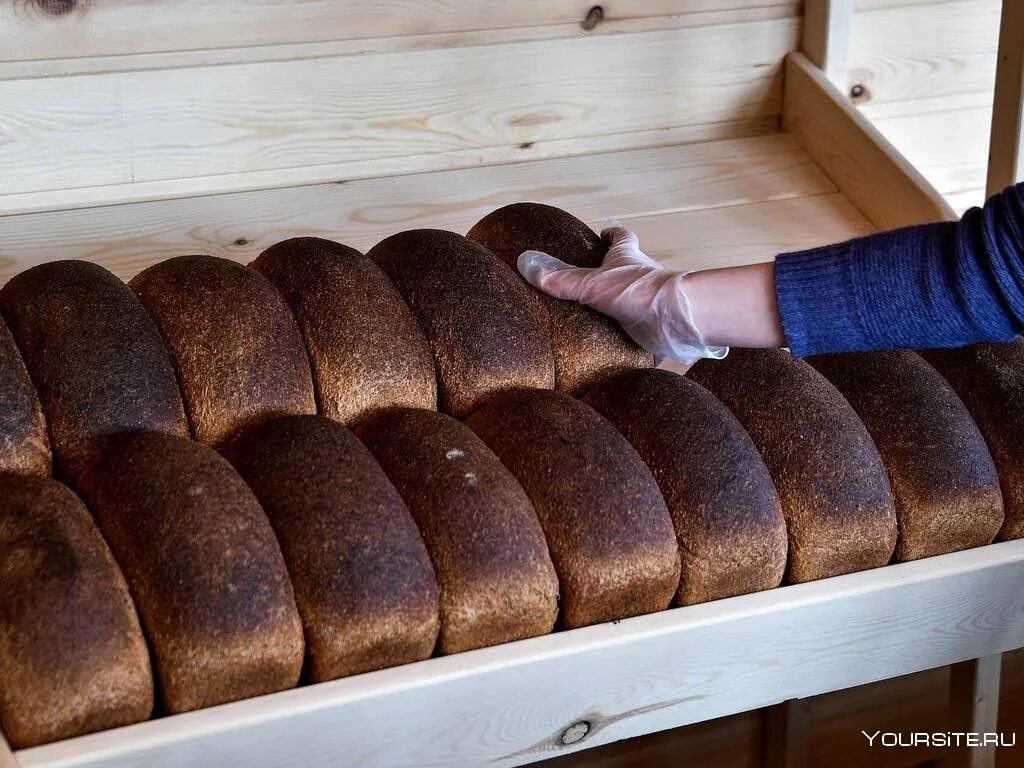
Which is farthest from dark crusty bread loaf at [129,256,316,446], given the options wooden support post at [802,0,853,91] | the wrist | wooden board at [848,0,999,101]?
wooden board at [848,0,999,101]

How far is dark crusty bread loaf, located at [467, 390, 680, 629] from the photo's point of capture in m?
1.06

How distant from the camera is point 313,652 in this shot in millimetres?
990

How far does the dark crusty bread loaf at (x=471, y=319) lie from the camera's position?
1.22m

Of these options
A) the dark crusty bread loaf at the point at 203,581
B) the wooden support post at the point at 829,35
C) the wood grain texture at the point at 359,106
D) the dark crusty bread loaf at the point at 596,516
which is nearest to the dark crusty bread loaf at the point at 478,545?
the dark crusty bread loaf at the point at 596,516

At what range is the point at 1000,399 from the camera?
127cm

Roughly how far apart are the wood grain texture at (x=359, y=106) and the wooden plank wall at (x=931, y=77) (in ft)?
0.48

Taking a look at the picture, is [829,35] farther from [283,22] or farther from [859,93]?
[283,22]

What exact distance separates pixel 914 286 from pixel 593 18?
98cm

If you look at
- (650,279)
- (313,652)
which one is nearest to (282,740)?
(313,652)

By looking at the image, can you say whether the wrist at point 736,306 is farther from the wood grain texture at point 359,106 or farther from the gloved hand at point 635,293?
the wood grain texture at point 359,106

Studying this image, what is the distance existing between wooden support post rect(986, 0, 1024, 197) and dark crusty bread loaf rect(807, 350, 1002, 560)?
0.56m

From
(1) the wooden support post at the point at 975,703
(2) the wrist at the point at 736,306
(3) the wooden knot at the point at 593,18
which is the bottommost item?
(1) the wooden support post at the point at 975,703

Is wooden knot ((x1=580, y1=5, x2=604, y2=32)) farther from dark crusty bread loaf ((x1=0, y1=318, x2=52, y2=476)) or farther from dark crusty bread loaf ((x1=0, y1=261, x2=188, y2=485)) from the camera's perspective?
dark crusty bread loaf ((x1=0, y1=318, x2=52, y2=476))

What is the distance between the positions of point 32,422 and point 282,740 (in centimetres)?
36
